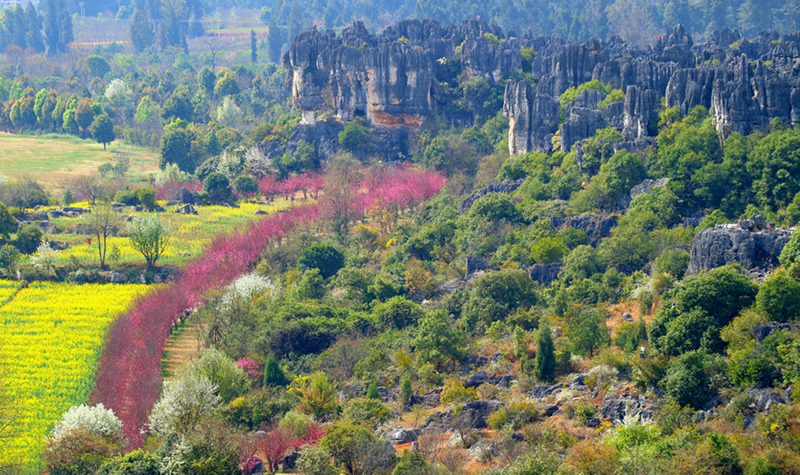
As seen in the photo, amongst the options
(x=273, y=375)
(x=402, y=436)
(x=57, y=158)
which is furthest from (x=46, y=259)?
(x=57, y=158)

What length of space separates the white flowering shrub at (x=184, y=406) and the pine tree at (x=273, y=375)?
16.4 feet

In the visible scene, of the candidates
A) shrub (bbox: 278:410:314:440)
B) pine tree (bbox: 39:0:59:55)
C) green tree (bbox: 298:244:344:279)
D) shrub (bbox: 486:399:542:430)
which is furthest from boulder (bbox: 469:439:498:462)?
pine tree (bbox: 39:0:59:55)

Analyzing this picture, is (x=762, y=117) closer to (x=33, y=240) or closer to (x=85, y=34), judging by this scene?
(x=33, y=240)

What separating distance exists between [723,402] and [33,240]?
52164 mm

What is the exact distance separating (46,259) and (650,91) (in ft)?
138

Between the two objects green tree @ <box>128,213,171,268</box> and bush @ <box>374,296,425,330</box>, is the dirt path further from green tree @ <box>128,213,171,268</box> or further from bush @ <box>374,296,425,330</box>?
green tree @ <box>128,213,171,268</box>

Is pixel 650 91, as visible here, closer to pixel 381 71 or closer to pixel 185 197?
pixel 381 71

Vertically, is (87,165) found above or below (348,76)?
below

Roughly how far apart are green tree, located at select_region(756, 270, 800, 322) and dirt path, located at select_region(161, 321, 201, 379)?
2825 cm

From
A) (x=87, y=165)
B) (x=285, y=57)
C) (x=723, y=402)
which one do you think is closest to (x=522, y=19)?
(x=285, y=57)

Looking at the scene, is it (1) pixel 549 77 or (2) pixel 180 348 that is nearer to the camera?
(2) pixel 180 348

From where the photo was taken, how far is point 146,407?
1576 inches

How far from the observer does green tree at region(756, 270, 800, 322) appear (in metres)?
32.8

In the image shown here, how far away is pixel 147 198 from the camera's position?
261ft
